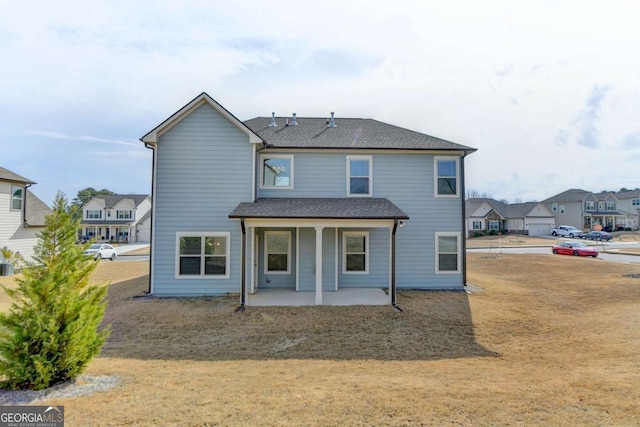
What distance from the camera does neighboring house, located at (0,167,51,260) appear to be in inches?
730

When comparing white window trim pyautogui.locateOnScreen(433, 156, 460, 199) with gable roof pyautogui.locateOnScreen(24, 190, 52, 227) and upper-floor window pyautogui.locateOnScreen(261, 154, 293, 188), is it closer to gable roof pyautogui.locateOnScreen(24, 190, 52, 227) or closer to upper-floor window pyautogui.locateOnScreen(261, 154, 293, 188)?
upper-floor window pyautogui.locateOnScreen(261, 154, 293, 188)

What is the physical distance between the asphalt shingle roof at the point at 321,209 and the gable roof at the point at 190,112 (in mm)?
2511

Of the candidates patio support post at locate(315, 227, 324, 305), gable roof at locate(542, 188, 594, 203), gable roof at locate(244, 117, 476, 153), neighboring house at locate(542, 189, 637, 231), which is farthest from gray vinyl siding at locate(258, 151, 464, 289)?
gable roof at locate(542, 188, 594, 203)

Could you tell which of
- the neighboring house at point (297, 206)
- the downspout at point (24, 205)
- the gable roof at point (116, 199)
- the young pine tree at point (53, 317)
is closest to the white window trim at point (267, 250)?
the neighboring house at point (297, 206)

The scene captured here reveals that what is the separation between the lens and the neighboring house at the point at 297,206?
12.0 metres

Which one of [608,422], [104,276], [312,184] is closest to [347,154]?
[312,184]

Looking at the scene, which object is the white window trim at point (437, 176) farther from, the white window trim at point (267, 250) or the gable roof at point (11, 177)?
the gable roof at point (11, 177)

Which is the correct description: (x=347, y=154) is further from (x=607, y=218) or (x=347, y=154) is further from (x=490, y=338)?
(x=607, y=218)

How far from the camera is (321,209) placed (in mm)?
11516

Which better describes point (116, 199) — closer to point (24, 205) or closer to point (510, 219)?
point (24, 205)

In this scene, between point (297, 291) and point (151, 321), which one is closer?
point (151, 321)

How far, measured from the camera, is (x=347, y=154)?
13289 millimetres

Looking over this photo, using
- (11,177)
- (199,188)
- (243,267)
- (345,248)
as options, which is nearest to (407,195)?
(345,248)

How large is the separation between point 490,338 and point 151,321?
9423 millimetres
